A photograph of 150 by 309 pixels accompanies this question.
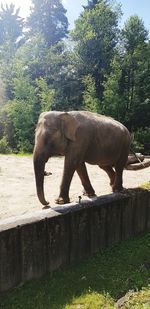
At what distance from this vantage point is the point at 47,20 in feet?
140

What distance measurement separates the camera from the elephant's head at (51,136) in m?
5.98

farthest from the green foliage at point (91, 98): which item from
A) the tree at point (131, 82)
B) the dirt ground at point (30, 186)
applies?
the dirt ground at point (30, 186)

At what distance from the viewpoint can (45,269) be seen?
16.4 ft

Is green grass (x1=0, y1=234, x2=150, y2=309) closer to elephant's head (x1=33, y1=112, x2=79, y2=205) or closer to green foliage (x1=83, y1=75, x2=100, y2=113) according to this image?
elephant's head (x1=33, y1=112, x2=79, y2=205)

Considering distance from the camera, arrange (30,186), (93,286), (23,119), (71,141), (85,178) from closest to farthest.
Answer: (93,286)
(71,141)
(85,178)
(30,186)
(23,119)

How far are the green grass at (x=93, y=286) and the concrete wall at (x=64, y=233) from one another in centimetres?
16

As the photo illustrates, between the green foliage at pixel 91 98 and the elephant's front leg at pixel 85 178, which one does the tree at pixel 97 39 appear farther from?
the elephant's front leg at pixel 85 178

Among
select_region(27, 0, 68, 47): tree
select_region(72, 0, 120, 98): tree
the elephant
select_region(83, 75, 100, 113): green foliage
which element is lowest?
the elephant

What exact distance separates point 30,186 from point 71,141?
338 centimetres

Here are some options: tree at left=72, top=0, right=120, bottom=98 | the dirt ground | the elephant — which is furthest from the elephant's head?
tree at left=72, top=0, right=120, bottom=98

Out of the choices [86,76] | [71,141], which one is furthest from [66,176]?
[86,76]

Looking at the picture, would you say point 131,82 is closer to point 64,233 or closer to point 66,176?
point 66,176

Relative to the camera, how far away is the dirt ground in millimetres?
7129

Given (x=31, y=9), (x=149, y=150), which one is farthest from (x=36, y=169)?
(x=31, y=9)
